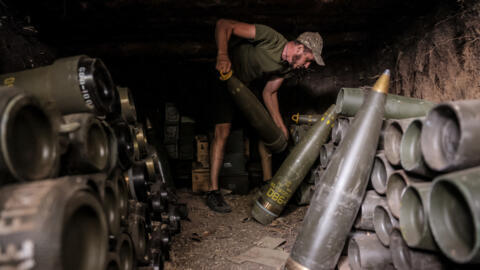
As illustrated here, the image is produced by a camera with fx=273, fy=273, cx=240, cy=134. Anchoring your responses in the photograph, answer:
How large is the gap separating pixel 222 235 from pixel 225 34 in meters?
1.96

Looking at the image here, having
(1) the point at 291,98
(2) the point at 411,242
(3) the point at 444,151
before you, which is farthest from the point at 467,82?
(1) the point at 291,98

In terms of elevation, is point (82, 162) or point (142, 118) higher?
point (82, 162)

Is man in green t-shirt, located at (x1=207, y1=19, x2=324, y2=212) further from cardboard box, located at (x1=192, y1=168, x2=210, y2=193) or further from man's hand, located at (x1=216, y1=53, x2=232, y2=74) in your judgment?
cardboard box, located at (x1=192, y1=168, x2=210, y2=193)

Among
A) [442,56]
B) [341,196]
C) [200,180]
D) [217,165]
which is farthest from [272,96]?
[341,196]

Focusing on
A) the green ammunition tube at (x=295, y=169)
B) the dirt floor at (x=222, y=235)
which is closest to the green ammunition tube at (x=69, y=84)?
the dirt floor at (x=222, y=235)

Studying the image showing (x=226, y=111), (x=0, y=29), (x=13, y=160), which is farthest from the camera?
(x=226, y=111)

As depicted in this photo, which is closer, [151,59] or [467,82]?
[467,82]

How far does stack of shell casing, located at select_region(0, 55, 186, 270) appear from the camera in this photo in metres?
0.66

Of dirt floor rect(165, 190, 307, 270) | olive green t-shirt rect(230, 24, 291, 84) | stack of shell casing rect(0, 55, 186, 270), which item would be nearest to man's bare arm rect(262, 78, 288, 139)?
olive green t-shirt rect(230, 24, 291, 84)

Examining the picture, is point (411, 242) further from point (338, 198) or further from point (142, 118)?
point (142, 118)

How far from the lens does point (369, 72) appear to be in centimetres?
409

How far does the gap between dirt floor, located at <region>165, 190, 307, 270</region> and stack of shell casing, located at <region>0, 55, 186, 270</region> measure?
0.40m

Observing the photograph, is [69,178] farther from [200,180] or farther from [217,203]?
[200,180]

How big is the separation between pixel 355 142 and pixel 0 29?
279 cm
